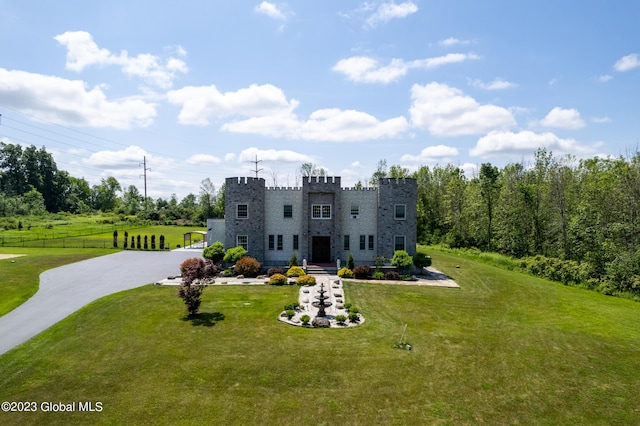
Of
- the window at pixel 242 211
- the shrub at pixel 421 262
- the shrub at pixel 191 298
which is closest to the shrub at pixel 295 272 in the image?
the window at pixel 242 211

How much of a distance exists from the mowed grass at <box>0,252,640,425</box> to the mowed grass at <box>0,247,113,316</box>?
660 centimetres

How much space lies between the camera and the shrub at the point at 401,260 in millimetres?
32062

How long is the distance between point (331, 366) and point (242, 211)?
22.4 m

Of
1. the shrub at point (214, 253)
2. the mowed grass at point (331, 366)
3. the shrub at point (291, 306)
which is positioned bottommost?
the mowed grass at point (331, 366)

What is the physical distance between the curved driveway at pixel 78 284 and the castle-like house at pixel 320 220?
8.27 meters

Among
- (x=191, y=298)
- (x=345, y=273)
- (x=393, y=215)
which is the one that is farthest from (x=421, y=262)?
(x=191, y=298)

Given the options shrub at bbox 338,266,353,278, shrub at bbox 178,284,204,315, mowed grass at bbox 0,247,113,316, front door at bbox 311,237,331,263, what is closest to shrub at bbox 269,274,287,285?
shrub at bbox 338,266,353,278

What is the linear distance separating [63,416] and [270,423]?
6.58 metres

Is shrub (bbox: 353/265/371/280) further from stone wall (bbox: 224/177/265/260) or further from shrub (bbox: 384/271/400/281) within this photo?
stone wall (bbox: 224/177/265/260)

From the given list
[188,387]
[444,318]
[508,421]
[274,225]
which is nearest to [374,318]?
[444,318]

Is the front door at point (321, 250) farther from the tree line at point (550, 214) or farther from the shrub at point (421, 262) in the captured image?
the tree line at point (550, 214)

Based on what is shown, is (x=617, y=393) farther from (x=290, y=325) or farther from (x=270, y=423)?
(x=290, y=325)

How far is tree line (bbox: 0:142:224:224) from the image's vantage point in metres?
89.6

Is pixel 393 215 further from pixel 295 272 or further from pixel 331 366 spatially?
pixel 331 366
